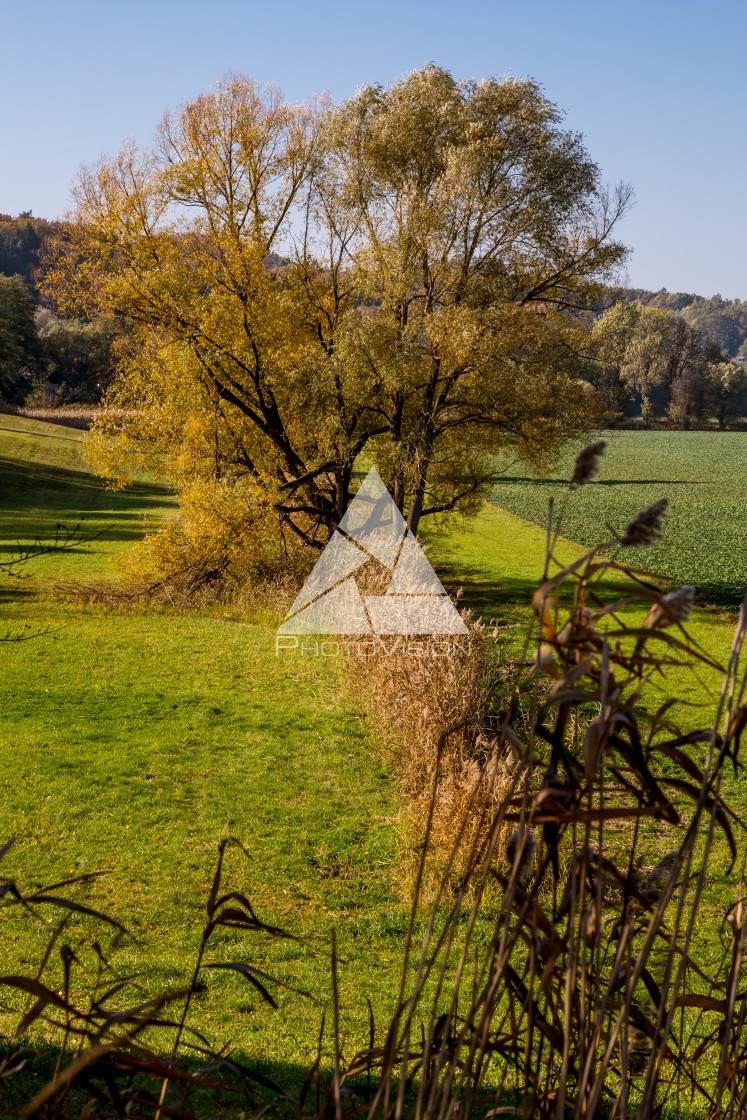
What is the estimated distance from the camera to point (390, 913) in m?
6.70

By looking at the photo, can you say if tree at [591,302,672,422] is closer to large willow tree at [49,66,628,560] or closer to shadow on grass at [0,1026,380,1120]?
large willow tree at [49,66,628,560]

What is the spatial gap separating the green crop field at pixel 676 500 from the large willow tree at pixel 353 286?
3.04 meters

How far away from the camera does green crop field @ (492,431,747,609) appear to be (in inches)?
917

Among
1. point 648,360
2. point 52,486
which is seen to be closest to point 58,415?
point 52,486

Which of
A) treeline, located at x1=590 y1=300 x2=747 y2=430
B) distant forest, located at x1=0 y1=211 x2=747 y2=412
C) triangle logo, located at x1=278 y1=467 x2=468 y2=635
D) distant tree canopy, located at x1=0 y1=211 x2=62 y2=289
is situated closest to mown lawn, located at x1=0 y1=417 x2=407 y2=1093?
triangle logo, located at x1=278 y1=467 x2=468 y2=635

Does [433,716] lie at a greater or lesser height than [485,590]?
greater

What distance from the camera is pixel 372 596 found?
547 inches

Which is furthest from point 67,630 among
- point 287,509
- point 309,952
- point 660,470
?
point 660,470

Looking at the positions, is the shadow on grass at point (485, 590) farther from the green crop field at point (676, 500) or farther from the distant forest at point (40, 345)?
the distant forest at point (40, 345)

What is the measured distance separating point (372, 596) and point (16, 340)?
135 ft

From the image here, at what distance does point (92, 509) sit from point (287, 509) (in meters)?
18.7

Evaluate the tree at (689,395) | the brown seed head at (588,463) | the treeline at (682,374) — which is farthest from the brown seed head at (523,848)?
the tree at (689,395)

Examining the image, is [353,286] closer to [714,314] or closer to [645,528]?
[645,528]

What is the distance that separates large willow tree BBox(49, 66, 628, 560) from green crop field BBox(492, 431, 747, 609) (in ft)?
9.99
